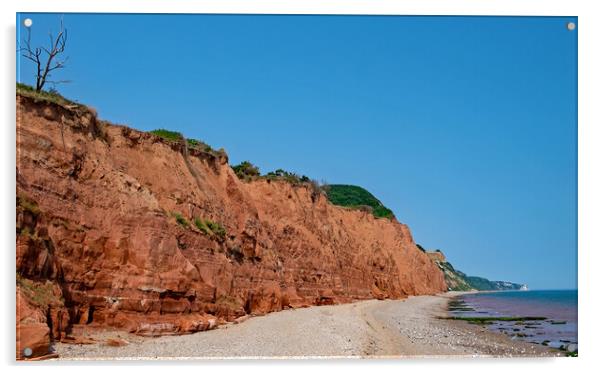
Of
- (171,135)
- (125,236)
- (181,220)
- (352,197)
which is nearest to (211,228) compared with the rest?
(181,220)

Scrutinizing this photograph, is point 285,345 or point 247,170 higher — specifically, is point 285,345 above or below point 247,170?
below

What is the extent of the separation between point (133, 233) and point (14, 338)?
14.0 feet

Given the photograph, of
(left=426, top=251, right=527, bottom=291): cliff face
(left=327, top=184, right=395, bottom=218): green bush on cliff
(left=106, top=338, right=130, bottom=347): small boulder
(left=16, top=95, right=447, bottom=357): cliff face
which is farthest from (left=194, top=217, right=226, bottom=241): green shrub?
(left=426, top=251, right=527, bottom=291): cliff face

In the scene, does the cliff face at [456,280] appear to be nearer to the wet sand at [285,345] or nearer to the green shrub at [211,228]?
the green shrub at [211,228]

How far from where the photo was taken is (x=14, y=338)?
922 cm

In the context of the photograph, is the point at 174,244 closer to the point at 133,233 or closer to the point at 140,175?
the point at 133,233

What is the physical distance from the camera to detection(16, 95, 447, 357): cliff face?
10930 mm

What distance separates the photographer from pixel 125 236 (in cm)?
1309

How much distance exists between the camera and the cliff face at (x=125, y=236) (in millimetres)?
10930

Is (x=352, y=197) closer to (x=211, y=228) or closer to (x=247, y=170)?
(x=247, y=170)

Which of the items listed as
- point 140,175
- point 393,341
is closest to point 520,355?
point 393,341

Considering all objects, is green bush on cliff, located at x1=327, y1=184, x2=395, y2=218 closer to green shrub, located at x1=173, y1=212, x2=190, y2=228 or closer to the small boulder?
green shrub, located at x1=173, y1=212, x2=190, y2=228
